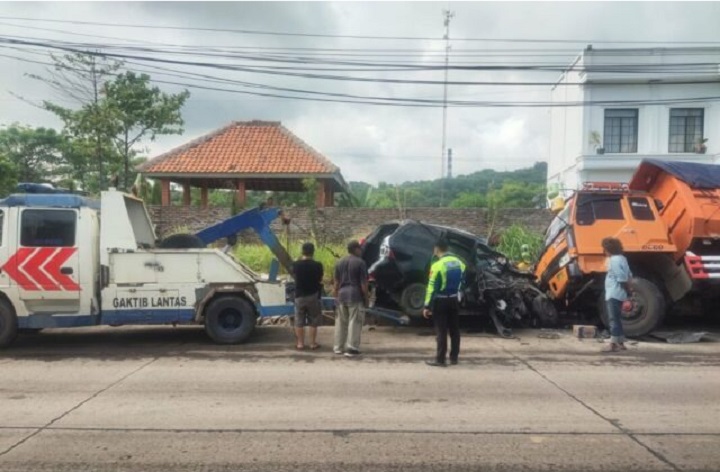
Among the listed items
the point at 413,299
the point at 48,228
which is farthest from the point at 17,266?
the point at 413,299

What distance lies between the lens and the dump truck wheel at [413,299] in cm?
1117

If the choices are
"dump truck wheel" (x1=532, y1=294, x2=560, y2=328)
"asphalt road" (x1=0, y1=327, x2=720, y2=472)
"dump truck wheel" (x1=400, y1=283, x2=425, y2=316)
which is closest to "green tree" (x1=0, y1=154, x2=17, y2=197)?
"asphalt road" (x1=0, y1=327, x2=720, y2=472)

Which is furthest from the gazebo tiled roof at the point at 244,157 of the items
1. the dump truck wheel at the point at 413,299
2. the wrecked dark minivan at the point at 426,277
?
the dump truck wheel at the point at 413,299

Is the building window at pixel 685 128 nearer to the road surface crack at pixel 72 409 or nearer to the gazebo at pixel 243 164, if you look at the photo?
the gazebo at pixel 243 164

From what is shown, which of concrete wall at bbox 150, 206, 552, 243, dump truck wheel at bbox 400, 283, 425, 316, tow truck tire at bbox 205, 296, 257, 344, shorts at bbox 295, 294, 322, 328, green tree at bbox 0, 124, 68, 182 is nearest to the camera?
shorts at bbox 295, 294, 322, 328

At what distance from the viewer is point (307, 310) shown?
32.4ft

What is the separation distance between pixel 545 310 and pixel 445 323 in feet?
12.7

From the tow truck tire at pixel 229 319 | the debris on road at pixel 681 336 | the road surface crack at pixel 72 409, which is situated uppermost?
the tow truck tire at pixel 229 319

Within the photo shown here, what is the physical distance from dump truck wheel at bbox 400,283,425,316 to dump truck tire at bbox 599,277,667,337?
3479 millimetres

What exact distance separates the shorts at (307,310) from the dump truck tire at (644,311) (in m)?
5.33

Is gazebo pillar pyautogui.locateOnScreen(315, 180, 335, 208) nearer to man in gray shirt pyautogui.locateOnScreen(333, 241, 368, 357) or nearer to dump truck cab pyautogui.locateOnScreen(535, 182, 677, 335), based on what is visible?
dump truck cab pyautogui.locateOnScreen(535, 182, 677, 335)

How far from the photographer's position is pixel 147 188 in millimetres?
23406

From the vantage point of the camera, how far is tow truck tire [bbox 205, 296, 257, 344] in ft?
33.1

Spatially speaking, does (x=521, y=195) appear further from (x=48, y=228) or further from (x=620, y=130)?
(x=48, y=228)
